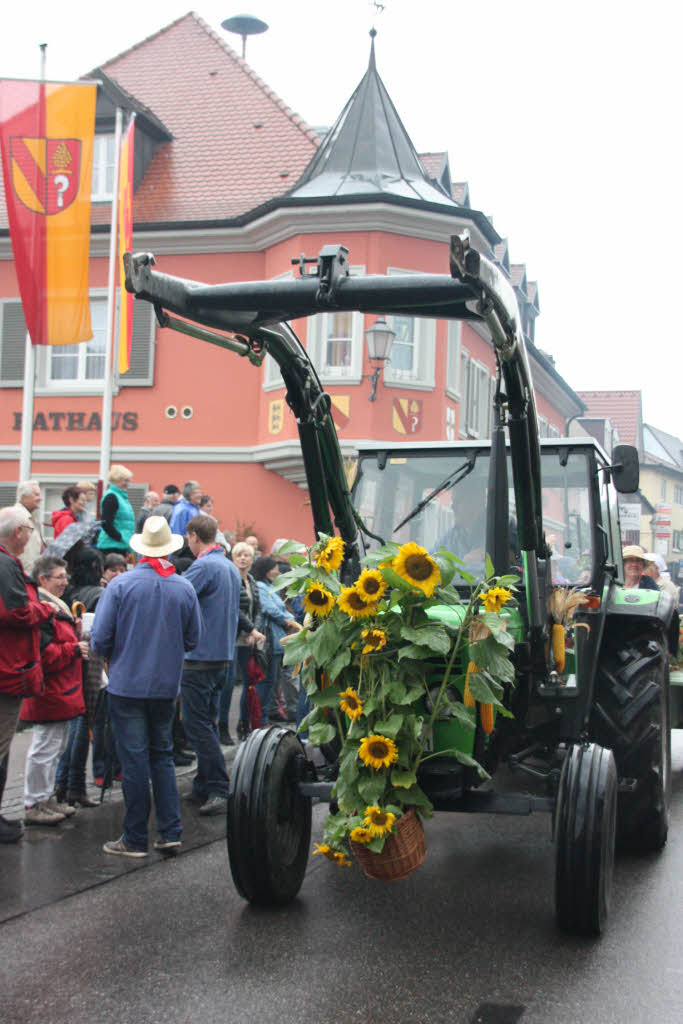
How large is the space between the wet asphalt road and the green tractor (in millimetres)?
295

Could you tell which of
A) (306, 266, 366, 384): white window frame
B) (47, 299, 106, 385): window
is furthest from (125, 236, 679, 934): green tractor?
(47, 299, 106, 385): window

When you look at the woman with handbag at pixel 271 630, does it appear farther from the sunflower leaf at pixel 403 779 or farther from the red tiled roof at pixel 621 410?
the red tiled roof at pixel 621 410

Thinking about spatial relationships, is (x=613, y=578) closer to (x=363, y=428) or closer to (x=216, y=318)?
(x=216, y=318)

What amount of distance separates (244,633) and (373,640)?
5142 millimetres

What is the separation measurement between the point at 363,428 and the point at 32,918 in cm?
1402

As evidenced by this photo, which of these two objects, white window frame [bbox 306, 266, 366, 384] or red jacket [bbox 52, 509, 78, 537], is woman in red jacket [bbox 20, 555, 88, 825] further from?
white window frame [bbox 306, 266, 366, 384]

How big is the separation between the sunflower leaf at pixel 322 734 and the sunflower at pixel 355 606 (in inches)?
22.7

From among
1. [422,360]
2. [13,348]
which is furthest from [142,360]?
[422,360]

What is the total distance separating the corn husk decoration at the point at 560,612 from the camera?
5.88 meters

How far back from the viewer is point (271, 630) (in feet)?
36.2

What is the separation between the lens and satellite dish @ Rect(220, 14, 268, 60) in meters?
28.4

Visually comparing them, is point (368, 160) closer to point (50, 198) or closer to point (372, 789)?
point (50, 198)

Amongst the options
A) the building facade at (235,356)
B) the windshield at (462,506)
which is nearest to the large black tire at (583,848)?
the windshield at (462,506)

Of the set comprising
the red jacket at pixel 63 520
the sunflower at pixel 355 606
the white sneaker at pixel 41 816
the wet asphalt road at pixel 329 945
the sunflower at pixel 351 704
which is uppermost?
the red jacket at pixel 63 520
